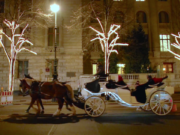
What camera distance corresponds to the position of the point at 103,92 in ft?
27.9

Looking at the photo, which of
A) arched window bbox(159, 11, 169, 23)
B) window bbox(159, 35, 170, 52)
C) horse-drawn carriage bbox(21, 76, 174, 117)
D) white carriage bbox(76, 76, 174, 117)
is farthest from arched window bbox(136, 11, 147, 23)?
white carriage bbox(76, 76, 174, 117)

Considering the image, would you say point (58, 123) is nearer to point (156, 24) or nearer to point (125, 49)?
point (125, 49)

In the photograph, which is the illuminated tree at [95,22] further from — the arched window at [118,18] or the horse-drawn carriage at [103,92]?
the horse-drawn carriage at [103,92]

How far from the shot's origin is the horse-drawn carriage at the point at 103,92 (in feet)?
26.5

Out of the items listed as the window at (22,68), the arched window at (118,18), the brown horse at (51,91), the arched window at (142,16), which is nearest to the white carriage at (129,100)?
the brown horse at (51,91)

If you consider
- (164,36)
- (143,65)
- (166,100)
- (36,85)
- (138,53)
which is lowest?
(166,100)

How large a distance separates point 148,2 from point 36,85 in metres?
22.4

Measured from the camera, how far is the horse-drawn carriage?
8062 millimetres

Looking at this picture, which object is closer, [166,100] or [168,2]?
[166,100]

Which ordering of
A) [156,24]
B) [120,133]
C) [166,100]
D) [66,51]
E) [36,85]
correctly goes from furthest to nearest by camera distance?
[156,24]
[66,51]
[36,85]
[166,100]
[120,133]

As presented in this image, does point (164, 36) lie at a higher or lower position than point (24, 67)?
higher

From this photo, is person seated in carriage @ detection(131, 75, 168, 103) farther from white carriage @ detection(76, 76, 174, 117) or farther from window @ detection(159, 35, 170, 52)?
window @ detection(159, 35, 170, 52)

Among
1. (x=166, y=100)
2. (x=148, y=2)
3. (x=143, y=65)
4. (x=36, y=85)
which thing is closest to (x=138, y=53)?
(x=143, y=65)

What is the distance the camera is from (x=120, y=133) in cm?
579
